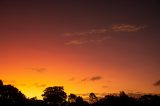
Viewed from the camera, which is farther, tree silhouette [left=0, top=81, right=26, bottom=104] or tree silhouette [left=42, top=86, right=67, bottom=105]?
tree silhouette [left=42, top=86, right=67, bottom=105]

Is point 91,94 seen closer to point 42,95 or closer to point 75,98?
point 75,98

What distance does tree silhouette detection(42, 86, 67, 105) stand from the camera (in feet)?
507

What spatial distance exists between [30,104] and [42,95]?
135ft

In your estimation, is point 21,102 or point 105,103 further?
point 105,103

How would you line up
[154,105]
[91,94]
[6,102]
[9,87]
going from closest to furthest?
[6,102], [9,87], [154,105], [91,94]

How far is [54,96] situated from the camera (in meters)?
156

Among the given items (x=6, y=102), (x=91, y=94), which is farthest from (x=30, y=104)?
(x=91, y=94)

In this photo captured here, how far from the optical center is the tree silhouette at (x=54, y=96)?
15462 cm

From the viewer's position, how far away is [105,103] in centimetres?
14925

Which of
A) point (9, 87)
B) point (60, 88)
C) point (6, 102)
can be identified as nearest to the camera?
point (6, 102)

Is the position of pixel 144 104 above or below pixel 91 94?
below

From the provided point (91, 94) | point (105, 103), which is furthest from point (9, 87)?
point (91, 94)

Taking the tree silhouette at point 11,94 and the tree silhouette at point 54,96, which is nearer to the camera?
the tree silhouette at point 11,94

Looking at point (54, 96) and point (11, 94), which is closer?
point (11, 94)
